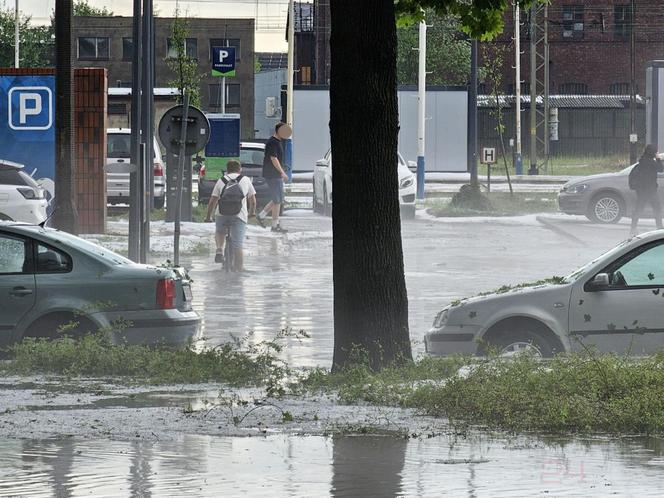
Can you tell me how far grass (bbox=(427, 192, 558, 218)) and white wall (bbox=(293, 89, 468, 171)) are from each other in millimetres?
15747

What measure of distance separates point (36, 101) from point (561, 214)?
1396 centimetres

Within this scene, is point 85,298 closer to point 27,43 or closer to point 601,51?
point 601,51

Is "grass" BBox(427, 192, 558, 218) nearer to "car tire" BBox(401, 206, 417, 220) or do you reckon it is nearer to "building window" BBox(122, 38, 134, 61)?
"car tire" BBox(401, 206, 417, 220)

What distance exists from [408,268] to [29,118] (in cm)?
810

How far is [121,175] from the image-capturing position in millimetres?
36094

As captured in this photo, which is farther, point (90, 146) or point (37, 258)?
point (90, 146)

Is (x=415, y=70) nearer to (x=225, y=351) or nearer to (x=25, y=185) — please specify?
(x=25, y=185)

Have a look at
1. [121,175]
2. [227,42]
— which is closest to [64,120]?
[121,175]

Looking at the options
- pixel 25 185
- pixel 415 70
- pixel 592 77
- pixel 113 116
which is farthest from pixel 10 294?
pixel 592 77

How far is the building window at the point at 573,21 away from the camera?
278 ft

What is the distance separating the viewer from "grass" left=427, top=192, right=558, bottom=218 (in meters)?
38.2

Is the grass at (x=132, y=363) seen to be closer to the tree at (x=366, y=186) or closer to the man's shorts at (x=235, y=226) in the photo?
the tree at (x=366, y=186)

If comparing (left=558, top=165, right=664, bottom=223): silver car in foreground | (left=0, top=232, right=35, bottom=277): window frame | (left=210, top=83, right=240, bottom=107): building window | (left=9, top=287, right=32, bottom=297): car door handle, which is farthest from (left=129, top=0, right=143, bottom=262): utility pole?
(left=210, top=83, right=240, bottom=107): building window

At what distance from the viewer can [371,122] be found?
1222 cm
